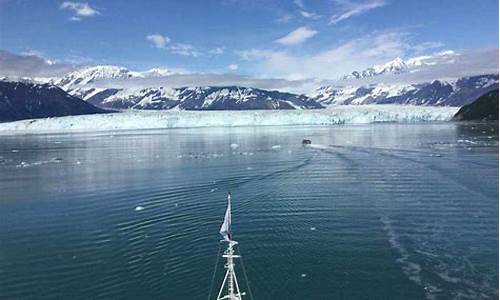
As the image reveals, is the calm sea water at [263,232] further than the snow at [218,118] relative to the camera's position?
No

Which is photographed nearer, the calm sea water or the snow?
the calm sea water

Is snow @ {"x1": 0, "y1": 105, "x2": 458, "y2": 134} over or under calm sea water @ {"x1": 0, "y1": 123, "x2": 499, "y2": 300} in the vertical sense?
over

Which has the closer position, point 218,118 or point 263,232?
point 263,232

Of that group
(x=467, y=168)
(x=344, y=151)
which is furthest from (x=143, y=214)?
(x=344, y=151)

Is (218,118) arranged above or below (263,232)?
above

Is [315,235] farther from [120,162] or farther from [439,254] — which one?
[120,162]
